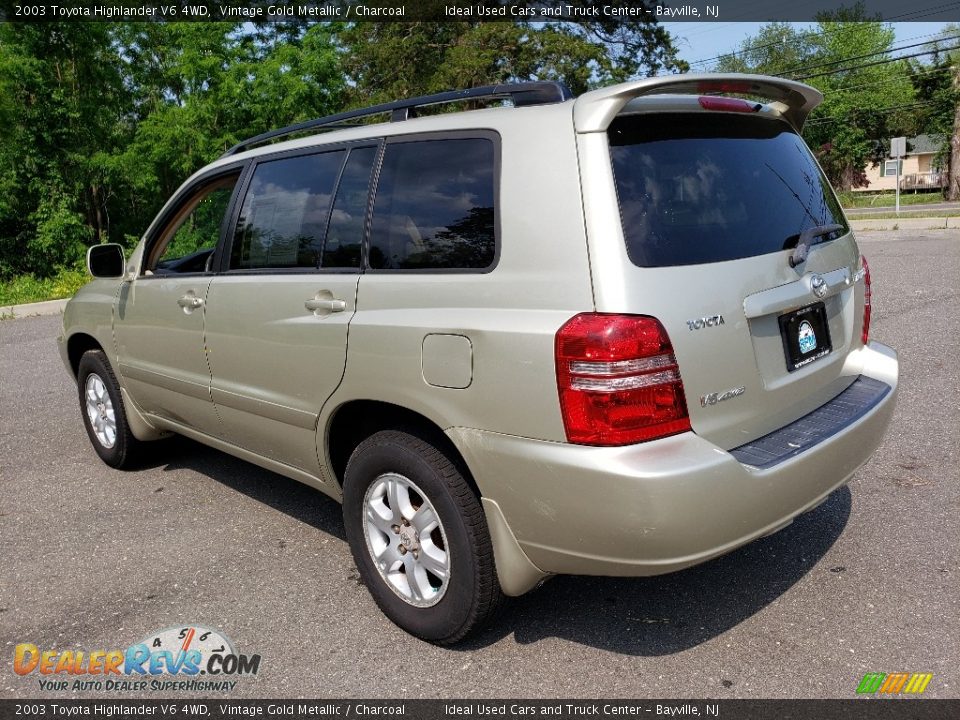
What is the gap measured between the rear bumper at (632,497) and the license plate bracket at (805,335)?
307 millimetres

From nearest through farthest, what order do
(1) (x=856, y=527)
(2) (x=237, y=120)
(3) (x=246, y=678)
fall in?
(3) (x=246, y=678)
(1) (x=856, y=527)
(2) (x=237, y=120)

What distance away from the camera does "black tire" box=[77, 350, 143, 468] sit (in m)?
4.79

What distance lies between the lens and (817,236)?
296 cm

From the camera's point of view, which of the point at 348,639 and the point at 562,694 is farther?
the point at 348,639

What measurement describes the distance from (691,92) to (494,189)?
759mm

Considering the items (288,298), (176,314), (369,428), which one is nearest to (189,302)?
(176,314)

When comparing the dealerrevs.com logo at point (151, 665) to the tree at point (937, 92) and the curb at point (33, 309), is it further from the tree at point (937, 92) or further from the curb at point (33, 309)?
the tree at point (937, 92)

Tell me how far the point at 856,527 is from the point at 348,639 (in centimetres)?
231

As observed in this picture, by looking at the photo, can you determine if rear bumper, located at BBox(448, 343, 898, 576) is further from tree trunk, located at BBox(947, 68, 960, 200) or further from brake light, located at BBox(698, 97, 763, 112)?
tree trunk, located at BBox(947, 68, 960, 200)

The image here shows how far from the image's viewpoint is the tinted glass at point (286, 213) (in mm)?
3324

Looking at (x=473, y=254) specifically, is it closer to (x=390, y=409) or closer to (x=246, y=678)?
(x=390, y=409)

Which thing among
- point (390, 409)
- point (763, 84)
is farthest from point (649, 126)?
point (390, 409)

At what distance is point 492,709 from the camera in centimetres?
255

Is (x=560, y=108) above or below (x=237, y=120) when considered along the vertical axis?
below
